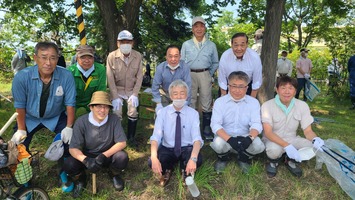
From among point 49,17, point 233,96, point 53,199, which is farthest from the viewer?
point 49,17

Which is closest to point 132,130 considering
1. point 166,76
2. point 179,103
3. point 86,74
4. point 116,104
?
point 116,104

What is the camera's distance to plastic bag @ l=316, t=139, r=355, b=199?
325 centimetres

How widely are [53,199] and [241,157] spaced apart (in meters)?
2.45

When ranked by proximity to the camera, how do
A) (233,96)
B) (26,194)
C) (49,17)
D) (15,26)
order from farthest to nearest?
(15,26) → (49,17) → (233,96) → (26,194)

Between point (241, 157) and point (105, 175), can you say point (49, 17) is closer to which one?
point (105, 175)

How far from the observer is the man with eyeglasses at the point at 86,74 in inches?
151

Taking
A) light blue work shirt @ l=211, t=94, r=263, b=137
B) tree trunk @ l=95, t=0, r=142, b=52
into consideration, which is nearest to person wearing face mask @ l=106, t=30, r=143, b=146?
light blue work shirt @ l=211, t=94, r=263, b=137

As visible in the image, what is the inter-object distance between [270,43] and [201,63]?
1842 mm

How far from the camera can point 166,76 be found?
4.28 meters

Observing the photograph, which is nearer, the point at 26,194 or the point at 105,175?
the point at 26,194

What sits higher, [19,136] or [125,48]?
[125,48]

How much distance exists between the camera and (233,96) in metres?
3.57

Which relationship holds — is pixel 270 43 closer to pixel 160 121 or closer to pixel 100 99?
pixel 160 121

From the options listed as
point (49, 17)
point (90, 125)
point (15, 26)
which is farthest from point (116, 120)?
point (15, 26)
